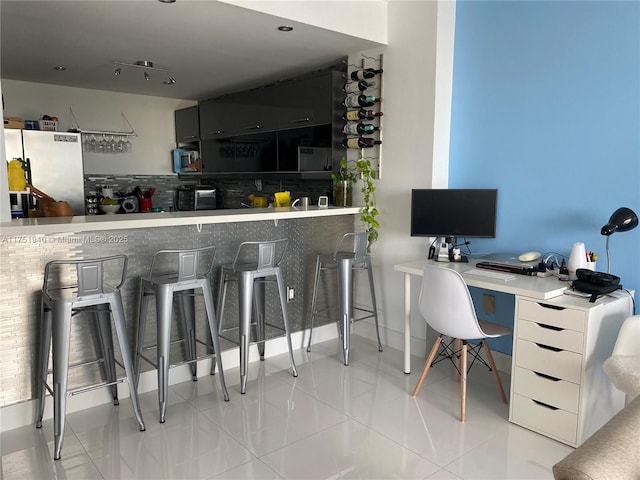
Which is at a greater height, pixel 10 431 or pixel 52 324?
pixel 52 324

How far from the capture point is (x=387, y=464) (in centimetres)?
230

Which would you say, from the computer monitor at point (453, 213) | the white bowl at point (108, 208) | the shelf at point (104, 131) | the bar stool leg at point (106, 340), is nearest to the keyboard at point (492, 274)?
the computer monitor at point (453, 213)

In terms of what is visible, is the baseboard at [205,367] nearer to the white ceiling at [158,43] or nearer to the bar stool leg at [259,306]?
the bar stool leg at [259,306]

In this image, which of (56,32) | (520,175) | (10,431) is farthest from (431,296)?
(56,32)

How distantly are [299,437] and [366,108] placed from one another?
253 cm

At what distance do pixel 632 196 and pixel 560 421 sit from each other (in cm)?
132

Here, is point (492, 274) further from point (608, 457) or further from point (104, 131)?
point (104, 131)

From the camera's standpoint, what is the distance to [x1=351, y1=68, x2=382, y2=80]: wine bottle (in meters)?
3.72

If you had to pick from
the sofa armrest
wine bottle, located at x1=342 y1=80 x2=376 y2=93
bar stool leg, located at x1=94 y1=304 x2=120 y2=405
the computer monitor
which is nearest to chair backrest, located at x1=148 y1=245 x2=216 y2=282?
bar stool leg, located at x1=94 y1=304 x2=120 y2=405

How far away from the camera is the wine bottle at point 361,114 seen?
3787 millimetres

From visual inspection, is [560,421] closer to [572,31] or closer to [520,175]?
[520,175]

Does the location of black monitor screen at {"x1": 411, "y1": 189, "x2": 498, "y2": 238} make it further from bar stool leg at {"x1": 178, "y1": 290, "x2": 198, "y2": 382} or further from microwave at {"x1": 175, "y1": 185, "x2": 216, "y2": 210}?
microwave at {"x1": 175, "y1": 185, "x2": 216, "y2": 210}

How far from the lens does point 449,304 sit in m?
2.65

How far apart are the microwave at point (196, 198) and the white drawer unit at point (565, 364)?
13.2ft
